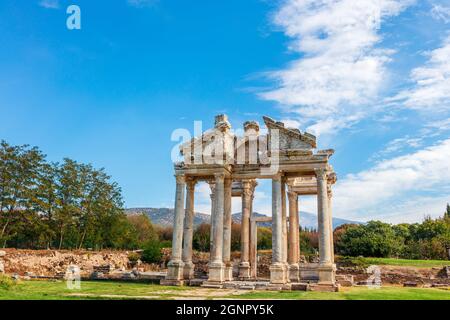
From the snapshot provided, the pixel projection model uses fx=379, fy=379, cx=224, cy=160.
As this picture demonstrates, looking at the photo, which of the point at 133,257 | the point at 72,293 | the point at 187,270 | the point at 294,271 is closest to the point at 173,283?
the point at 187,270

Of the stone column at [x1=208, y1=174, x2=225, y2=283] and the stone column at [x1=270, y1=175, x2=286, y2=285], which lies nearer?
the stone column at [x1=270, y1=175, x2=286, y2=285]

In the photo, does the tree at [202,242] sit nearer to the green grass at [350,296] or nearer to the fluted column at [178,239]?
the fluted column at [178,239]

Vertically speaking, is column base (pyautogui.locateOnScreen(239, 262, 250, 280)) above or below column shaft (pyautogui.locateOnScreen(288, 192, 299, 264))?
below

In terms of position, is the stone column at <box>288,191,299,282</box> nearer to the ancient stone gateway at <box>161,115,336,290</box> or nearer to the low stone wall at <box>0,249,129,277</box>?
the ancient stone gateway at <box>161,115,336,290</box>

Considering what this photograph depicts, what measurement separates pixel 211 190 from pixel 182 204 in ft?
16.4

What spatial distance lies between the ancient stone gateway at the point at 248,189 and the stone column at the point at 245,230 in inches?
2.9

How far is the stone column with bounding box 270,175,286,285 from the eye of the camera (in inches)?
893

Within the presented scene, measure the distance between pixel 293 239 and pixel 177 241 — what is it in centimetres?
881

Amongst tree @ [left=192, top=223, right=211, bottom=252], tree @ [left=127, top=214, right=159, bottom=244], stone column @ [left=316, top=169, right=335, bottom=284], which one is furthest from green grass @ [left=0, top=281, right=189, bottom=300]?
tree @ [left=127, top=214, right=159, bottom=244]

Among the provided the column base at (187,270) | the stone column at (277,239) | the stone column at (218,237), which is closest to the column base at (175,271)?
the column base at (187,270)

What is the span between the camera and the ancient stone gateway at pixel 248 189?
23.6m

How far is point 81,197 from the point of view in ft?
165

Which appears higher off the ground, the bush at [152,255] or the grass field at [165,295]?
the bush at [152,255]
